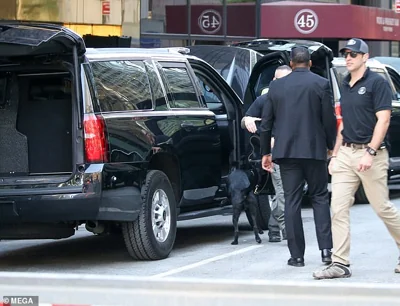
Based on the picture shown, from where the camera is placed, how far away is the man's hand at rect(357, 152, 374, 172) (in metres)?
7.21

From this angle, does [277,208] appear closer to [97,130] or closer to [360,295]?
[97,130]

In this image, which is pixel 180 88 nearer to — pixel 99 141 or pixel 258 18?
pixel 99 141

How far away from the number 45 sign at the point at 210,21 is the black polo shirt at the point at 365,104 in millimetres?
16381

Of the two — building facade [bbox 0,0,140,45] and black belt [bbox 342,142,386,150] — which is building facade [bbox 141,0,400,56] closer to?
building facade [bbox 0,0,140,45]

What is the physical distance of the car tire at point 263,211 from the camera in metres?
10.2

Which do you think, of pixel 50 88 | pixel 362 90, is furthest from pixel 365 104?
pixel 50 88

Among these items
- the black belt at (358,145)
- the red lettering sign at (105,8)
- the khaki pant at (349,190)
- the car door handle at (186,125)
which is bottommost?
the khaki pant at (349,190)

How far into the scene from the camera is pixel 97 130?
26.2ft

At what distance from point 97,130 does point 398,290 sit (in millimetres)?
5449

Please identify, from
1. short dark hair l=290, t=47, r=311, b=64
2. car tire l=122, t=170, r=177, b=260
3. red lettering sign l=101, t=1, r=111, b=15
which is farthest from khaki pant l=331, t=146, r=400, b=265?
red lettering sign l=101, t=1, r=111, b=15

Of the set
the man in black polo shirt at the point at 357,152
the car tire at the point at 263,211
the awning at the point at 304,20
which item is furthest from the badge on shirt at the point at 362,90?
the awning at the point at 304,20

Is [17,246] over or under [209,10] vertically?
under

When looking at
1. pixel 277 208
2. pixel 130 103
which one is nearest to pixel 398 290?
pixel 130 103

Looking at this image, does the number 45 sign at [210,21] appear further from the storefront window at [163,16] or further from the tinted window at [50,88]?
the tinted window at [50,88]
